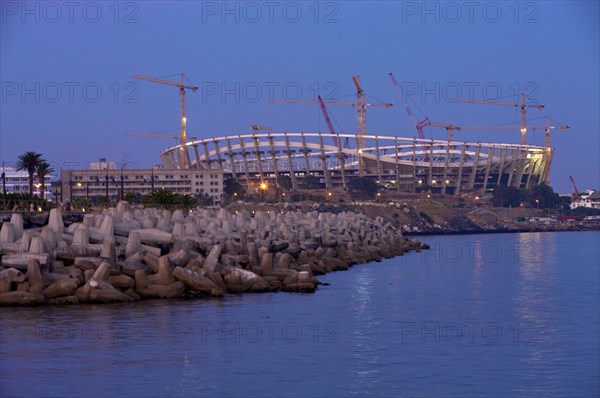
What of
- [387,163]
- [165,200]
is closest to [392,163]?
[387,163]

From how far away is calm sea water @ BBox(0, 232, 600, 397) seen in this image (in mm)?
16891

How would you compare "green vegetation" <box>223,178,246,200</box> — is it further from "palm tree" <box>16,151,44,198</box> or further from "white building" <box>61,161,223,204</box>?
"palm tree" <box>16,151,44,198</box>

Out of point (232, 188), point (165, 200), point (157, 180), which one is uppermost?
point (157, 180)

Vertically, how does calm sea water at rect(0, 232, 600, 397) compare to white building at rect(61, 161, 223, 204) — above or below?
below

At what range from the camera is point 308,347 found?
69.0ft

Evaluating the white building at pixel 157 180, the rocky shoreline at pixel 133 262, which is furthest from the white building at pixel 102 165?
the rocky shoreline at pixel 133 262

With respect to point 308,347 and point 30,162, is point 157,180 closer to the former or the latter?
point 30,162

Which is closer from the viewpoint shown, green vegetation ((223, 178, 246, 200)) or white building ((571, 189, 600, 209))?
green vegetation ((223, 178, 246, 200))

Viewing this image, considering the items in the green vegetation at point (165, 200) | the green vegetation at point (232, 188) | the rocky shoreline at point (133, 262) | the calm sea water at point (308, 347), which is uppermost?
the green vegetation at point (232, 188)

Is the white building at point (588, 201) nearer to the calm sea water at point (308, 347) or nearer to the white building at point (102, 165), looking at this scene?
the white building at point (102, 165)

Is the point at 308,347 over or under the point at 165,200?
under

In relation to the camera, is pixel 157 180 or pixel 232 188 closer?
pixel 157 180

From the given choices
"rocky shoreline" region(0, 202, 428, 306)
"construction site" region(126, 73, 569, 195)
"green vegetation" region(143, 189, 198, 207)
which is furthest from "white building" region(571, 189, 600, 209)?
"rocky shoreline" region(0, 202, 428, 306)

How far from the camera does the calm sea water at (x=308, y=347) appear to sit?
16891 millimetres
